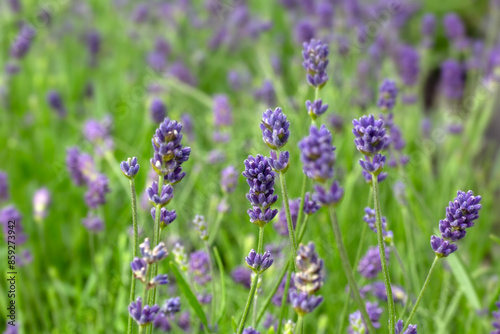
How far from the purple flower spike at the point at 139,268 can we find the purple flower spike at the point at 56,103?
2.51 meters

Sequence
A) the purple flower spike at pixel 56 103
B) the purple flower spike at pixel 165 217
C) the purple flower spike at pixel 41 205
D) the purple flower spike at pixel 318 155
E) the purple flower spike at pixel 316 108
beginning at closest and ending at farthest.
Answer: the purple flower spike at pixel 318 155 → the purple flower spike at pixel 165 217 → the purple flower spike at pixel 316 108 → the purple flower spike at pixel 41 205 → the purple flower spike at pixel 56 103

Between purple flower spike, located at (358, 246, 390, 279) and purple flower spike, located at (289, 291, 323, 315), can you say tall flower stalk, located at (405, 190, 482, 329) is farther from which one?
purple flower spike, located at (358, 246, 390, 279)

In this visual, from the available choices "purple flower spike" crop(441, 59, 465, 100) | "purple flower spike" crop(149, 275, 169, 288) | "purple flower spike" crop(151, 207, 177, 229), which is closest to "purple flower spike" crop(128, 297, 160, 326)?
"purple flower spike" crop(149, 275, 169, 288)

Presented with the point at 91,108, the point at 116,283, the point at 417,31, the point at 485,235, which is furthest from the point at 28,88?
the point at 417,31

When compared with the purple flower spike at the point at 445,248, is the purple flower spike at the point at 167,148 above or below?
above

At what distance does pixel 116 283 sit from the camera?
6.60 feet

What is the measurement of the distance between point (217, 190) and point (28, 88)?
2.05 m

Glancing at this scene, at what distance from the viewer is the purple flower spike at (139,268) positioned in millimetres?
1058

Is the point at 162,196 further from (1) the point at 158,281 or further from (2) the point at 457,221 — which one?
(2) the point at 457,221

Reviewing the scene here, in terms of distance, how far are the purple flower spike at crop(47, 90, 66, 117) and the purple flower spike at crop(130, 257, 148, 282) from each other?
8.23ft

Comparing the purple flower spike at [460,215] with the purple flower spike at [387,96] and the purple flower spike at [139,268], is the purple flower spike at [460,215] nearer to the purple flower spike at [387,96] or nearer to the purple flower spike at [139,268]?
the purple flower spike at [139,268]

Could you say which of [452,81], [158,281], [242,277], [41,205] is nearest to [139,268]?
[158,281]

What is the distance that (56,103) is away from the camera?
3.37 meters

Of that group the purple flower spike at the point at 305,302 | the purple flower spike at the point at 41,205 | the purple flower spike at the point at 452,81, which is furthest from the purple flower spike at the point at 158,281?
the purple flower spike at the point at 452,81
